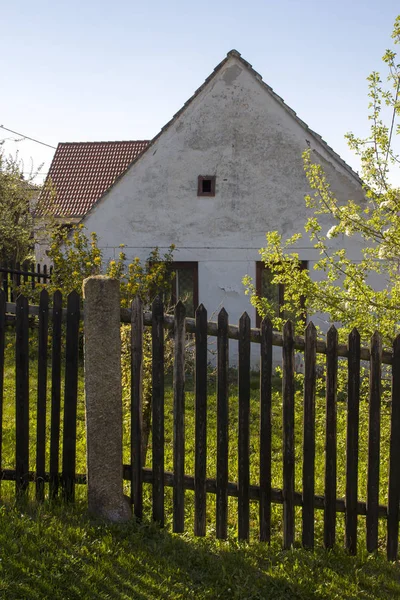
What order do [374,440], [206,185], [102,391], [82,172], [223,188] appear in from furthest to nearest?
[82,172] < [206,185] < [223,188] < [374,440] < [102,391]

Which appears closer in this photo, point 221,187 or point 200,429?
point 200,429

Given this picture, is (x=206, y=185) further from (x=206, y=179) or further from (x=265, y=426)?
(x=265, y=426)

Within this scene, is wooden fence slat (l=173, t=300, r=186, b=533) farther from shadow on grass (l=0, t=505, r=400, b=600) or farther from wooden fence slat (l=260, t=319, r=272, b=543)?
wooden fence slat (l=260, t=319, r=272, b=543)

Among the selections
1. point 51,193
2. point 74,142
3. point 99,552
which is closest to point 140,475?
point 99,552

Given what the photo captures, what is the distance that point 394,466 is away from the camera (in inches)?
180

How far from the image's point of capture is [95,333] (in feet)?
14.2

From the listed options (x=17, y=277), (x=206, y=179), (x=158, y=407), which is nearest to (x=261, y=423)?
(x=158, y=407)

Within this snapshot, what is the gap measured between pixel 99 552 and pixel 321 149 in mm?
8979

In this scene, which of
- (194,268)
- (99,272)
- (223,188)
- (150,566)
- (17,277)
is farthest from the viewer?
(17,277)

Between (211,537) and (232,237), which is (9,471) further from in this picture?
(232,237)

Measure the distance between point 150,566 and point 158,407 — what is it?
3.40 feet

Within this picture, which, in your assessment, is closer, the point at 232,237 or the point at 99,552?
the point at 99,552

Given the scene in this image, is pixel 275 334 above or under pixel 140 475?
above

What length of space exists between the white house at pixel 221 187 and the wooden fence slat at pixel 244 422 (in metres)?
7.68
